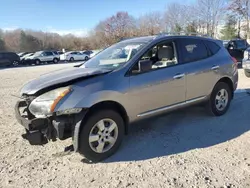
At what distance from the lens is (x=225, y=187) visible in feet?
9.12

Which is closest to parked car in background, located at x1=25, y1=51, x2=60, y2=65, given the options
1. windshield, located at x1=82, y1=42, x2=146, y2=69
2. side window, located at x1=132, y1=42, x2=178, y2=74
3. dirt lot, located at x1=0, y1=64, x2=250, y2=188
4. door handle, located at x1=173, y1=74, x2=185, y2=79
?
dirt lot, located at x1=0, y1=64, x2=250, y2=188

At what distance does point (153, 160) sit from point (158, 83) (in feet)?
4.02

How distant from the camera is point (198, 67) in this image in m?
4.56

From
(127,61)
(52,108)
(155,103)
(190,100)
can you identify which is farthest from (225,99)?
(52,108)

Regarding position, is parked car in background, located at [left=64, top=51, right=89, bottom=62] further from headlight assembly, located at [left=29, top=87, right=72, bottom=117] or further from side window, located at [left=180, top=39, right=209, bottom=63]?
headlight assembly, located at [left=29, top=87, right=72, bottom=117]

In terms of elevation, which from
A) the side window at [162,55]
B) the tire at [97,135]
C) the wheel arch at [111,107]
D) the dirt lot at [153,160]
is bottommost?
the dirt lot at [153,160]

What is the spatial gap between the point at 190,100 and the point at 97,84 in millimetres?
2020

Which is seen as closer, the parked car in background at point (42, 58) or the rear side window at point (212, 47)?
the rear side window at point (212, 47)

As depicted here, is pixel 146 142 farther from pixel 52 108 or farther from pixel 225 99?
pixel 225 99

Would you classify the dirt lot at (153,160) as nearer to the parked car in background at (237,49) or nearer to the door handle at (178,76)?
the door handle at (178,76)

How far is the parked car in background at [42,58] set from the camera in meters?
31.2

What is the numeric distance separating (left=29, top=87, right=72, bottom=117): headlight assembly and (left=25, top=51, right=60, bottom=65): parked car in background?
30.0 meters

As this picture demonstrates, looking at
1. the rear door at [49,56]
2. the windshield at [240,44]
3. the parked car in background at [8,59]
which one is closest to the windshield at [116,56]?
the windshield at [240,44]

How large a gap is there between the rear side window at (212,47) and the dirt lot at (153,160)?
1410 mm
